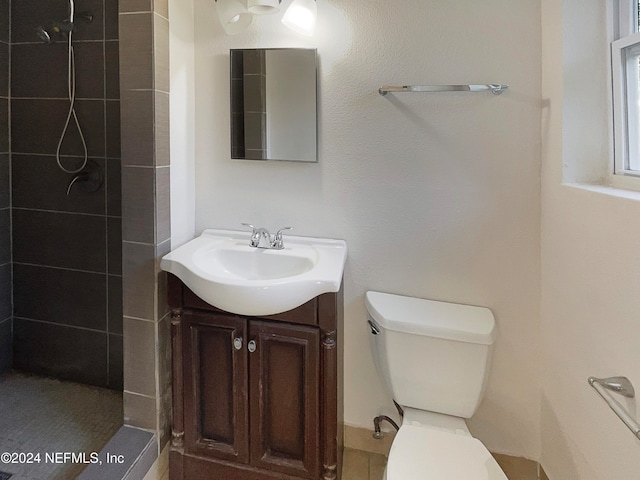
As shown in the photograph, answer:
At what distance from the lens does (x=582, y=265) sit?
4.13 feet

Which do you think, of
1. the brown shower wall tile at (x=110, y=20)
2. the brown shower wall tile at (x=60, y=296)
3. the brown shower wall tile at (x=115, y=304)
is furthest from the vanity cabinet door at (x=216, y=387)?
the brown shower wall tile at (x=110, y=20)

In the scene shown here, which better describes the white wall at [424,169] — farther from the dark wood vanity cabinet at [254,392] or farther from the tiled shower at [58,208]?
the tiled shower at [58,208]

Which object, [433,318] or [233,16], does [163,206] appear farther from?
[433,318]

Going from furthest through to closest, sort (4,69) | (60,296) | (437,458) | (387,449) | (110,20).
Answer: (60,296) < (4,69) < (110,20) < (387,449) < (437,458)

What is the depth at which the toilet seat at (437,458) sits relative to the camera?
1175 mm

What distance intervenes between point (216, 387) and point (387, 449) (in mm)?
838

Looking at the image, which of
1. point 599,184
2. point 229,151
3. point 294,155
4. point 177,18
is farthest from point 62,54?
point 599,184

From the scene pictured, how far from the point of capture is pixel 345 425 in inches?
71.5

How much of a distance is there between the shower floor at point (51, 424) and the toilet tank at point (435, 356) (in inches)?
50.9

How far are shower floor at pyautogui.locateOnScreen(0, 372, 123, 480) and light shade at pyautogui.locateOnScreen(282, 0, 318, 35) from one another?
192 centimetres

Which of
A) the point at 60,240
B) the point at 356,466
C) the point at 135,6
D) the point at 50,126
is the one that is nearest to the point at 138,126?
the point at 135,6

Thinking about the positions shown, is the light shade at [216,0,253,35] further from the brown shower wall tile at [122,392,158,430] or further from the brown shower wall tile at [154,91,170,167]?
the brown shower wall tile at [122,392,158,430]

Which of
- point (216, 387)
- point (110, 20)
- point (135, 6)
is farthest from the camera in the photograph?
point (110, 20)

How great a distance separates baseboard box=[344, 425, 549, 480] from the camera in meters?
1.64
